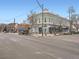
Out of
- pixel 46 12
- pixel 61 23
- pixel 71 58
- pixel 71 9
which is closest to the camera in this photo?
pixel 71 58

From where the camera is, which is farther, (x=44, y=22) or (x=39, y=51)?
(x=44, y=22)

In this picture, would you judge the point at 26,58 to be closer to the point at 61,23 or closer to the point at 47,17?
the point at 47,17

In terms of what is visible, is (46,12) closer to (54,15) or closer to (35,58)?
(54,15)

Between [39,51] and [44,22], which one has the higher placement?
[44,22]

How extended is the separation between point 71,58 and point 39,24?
85.7m

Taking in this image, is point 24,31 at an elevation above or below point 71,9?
below

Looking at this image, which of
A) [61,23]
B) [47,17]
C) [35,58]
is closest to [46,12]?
[47,17]

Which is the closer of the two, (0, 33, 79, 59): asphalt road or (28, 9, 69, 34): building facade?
(0, 33, 79, 59): asphalt road

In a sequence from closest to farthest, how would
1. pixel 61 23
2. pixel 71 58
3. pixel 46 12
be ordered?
pixel 71 58 < pixel 46 12 < pixel 61 23

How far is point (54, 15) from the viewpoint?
346ft

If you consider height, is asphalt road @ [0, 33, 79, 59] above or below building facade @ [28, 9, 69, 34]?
below

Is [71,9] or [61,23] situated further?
[61,23]

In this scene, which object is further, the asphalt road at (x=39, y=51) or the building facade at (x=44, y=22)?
the building facade at (x=44, y=22)

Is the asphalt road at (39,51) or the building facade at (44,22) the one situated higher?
the building facade at (44,22)
